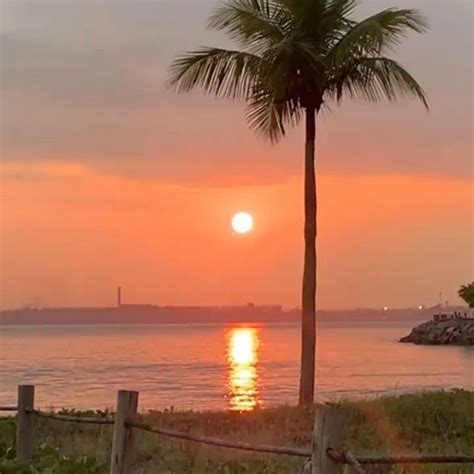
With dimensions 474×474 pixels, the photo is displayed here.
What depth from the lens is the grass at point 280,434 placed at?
10.9m

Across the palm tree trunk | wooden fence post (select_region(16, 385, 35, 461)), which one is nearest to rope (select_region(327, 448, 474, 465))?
wooden fence post (select_region(16, 385, 35, 461))

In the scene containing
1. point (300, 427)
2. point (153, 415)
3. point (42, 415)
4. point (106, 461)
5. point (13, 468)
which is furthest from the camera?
point (153, 415)

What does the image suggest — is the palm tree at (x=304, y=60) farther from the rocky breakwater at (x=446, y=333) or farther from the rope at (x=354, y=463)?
the rocky breakwater at (x=446, y=333)

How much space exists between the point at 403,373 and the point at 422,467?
42.3 m

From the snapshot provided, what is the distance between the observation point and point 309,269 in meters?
17.2

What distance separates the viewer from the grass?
10.9m

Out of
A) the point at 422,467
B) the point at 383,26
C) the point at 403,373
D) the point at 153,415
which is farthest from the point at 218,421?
the point at 403,373

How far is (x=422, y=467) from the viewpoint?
31.8 ft

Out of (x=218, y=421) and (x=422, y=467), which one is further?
(x=218, y=421)

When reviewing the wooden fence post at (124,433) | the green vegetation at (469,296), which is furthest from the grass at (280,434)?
the green vegetation at (469,296)

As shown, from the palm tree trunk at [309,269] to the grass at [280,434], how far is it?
1330 mm

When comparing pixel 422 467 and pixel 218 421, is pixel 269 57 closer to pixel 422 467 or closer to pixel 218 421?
pixel 218 421

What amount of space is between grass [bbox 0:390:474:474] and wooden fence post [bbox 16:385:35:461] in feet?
2.44

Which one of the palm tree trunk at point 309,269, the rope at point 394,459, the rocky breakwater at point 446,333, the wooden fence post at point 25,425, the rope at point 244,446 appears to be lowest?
the rocky breakwater at point 446,333
